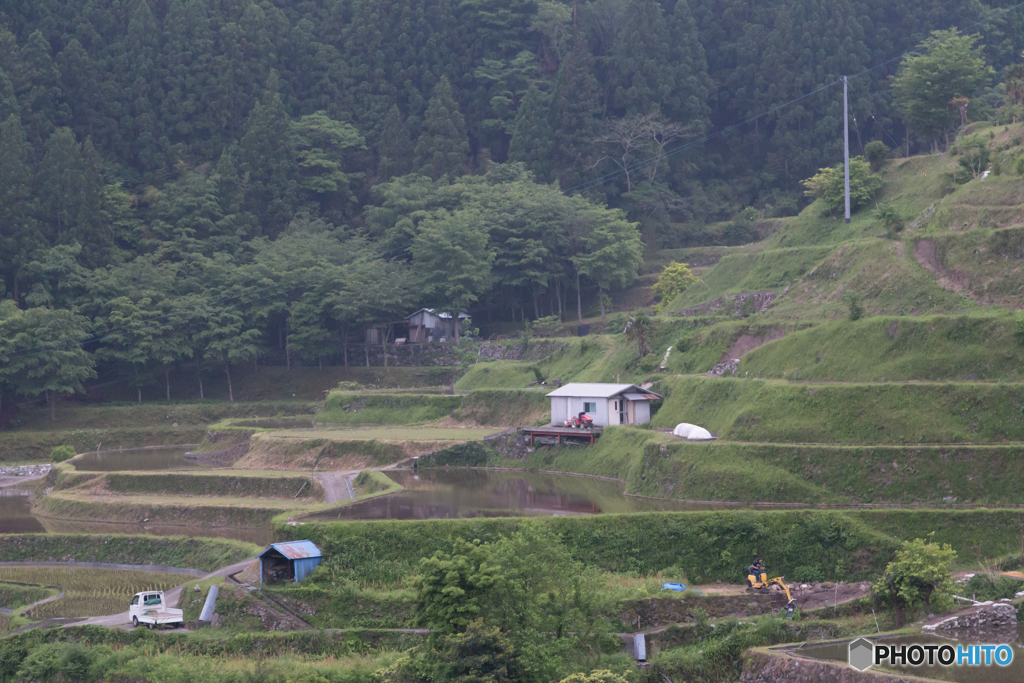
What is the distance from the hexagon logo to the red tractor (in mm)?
19987

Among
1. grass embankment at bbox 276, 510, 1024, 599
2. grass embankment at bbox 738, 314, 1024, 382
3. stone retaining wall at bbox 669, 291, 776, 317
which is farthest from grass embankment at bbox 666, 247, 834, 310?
grass embankment at bbox 276, 510, 1024, 599

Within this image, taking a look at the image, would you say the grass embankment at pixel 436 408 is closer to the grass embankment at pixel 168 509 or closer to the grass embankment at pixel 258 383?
the grass embankment at pixel 258 383

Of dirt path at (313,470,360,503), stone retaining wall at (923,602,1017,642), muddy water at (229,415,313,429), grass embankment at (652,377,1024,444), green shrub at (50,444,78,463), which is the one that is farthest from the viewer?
muddy water at (229,415,313,429)

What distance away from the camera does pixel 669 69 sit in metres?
80.5

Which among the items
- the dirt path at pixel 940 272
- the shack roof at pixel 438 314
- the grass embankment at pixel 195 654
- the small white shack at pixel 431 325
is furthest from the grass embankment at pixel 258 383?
the grass embankment at pixel 195 654

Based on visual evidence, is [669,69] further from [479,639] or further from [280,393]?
[479,639]

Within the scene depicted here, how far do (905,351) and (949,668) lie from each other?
49.5 ft

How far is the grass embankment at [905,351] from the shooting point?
3169 cm

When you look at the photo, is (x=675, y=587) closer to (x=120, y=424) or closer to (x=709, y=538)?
(x=709, y=538)

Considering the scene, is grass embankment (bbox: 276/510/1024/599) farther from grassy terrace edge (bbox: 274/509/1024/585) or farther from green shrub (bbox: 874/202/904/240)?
green shrub (bbox: 874/202/904/240)

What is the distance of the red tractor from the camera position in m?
40.7

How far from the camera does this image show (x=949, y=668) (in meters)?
20.6

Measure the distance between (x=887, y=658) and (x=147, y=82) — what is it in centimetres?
7729

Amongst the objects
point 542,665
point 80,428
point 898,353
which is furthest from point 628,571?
point 80,428
